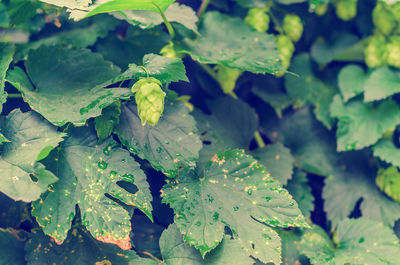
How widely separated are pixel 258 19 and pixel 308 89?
347 mm

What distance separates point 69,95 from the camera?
937 mm

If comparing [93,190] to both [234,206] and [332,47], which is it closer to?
[234,206]

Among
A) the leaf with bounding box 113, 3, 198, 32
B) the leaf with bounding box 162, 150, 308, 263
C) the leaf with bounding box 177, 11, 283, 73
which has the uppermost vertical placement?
the leaf with bounding box 113, 3, 198, 32

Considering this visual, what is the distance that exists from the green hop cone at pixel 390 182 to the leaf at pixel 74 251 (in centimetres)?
91

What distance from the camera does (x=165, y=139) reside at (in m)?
0.92

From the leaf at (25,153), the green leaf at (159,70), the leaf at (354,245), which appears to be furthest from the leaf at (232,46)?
the leaf at (354,245)

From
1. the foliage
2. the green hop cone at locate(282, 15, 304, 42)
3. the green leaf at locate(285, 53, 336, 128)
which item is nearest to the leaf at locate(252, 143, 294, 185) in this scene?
the foliage

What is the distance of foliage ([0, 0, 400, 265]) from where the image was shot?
84 centimetres

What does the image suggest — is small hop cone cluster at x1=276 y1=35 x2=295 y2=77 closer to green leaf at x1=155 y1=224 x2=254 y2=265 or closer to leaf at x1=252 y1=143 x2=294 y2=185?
leaf at x1=252 y1=143 x2=294 y2=185

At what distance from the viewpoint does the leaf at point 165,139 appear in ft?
2.90

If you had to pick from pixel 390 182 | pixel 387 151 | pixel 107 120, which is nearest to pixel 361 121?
pixel 387 151

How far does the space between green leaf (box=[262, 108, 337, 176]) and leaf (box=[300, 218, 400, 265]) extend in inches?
9.3

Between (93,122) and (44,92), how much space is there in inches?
6.3

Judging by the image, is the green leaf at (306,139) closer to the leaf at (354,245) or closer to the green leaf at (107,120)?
the leaf at (354,245)
